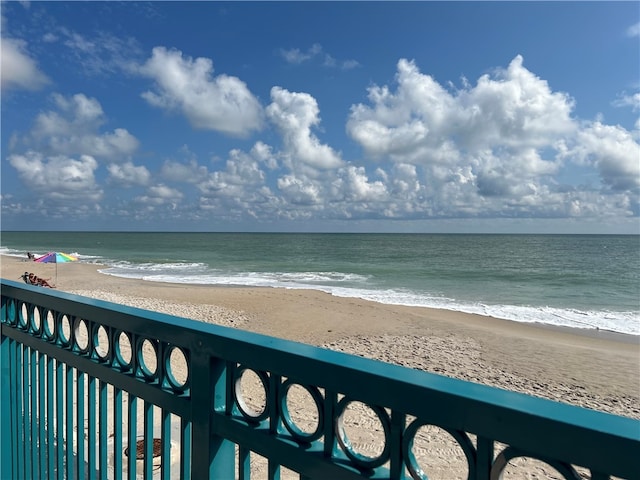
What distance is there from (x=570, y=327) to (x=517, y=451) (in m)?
18.0

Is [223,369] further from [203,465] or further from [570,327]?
[570,327]

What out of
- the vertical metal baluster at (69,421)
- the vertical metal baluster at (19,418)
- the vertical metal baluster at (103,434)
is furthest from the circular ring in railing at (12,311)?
the vertical metal baluster at (103,434)

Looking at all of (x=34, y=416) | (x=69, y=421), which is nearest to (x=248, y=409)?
(x=69, y=421)

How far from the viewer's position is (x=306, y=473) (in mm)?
1233

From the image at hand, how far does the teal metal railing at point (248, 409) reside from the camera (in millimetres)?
887

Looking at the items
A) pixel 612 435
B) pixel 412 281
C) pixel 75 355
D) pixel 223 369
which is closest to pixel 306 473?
pixel 223 369

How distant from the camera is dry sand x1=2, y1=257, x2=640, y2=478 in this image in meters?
10.2

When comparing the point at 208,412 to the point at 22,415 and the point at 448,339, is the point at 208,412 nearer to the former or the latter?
the point at 22,415

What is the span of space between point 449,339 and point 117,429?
1296 cm

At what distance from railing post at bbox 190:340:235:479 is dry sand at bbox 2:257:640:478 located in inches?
365

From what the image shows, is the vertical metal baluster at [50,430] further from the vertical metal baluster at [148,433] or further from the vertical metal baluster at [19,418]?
the vertical metal baluster at [148,433]

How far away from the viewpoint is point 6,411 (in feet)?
8.71

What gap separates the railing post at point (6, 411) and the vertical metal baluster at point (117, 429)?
111 centimetres

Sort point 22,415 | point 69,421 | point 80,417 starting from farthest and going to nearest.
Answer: point 22,415, point 69,421, point 80,417
